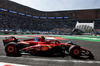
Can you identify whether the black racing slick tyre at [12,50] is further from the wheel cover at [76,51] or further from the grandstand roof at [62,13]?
the grandstand roof at [62,13]

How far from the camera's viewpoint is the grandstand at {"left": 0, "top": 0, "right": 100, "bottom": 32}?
146 feet

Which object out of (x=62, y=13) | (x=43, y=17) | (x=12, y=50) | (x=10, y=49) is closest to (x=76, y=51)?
(x=12, y=50)

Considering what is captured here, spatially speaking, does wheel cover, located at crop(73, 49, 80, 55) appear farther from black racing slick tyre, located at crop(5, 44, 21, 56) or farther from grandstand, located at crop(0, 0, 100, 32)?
grandstand, located at crop(0, 0, 100, 32)

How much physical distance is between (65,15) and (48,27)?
522 inches

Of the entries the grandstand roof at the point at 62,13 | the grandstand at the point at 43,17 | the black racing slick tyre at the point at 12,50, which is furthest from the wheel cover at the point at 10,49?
the grandstand roof at the point at 62,13

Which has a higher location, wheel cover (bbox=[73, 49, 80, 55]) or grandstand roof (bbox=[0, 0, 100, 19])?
grandstand roof (bbox=[0, 0, 100, 19])

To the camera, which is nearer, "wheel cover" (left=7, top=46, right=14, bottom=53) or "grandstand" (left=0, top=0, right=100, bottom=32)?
"wheel cover" (left=7, top=46, right=14, bottom=53)

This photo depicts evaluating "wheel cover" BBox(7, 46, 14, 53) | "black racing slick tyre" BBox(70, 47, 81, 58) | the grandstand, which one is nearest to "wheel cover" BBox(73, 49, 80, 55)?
"black racing slick tyre" BBox(70, 47, 81, 58)

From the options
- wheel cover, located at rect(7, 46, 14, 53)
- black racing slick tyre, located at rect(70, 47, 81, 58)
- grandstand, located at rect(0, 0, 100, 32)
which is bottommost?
black racing slick tyre, located at rect(70, 47, 81, 58)

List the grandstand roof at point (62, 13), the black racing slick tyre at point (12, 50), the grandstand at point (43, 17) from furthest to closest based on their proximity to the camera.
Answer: the grandstand roof at point (62, 13) < the grandstand at point (43, 17) < the black racing slick tyre at point (12, 50)

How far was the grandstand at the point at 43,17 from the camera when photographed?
146 feet

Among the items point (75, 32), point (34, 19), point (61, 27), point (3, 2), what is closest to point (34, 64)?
point (75, 32)

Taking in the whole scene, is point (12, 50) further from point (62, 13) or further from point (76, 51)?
point (62, 13)

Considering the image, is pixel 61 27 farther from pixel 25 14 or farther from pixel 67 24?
pixel 25 14
